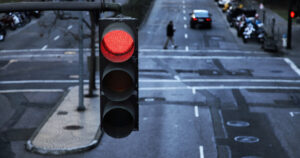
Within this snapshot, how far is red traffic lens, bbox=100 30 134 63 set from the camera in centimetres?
456

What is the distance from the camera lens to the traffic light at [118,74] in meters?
4.59

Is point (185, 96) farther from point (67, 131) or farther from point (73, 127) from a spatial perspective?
point (67, 131)

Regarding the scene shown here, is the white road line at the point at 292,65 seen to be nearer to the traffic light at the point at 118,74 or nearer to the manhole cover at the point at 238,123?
the manhole cover at the point at 238,123

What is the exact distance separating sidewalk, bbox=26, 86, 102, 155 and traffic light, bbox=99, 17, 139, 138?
1293 cm

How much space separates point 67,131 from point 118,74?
599 inches

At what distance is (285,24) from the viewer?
5334 centimetres

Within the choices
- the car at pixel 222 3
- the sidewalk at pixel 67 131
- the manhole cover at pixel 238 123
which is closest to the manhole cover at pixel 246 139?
the manhole cover at pixel 238 123

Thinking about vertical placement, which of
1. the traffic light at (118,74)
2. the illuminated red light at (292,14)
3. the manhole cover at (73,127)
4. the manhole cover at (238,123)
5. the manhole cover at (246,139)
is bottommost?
the manhole cover at (238,123)

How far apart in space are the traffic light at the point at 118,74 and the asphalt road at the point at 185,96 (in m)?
12.5

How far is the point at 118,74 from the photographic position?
15.4 ft

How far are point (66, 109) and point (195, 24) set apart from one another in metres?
30.4

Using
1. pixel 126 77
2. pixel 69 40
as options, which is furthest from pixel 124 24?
pixel 69 40

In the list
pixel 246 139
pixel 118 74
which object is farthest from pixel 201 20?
pixel 118 74

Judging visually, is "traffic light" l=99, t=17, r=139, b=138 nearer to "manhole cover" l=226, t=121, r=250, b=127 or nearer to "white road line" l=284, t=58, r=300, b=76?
"manhole cover" l=226, t=121, r=250, b=127
